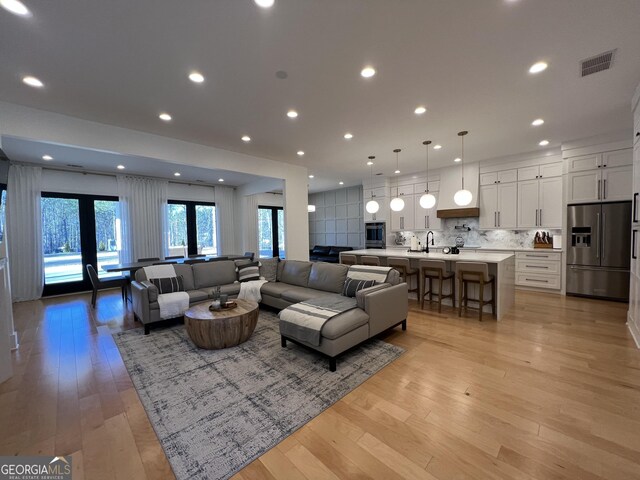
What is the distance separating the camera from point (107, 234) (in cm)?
684

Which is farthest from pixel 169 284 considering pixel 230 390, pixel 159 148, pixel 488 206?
pixel 488 206

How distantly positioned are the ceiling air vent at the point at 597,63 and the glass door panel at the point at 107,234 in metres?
9.18

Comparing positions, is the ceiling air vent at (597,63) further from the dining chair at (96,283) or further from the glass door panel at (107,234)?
the glass door panel at (107,234)

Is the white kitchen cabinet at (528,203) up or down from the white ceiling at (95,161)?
down

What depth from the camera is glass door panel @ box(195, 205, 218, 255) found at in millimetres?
8578

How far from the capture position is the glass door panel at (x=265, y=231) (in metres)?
9.84

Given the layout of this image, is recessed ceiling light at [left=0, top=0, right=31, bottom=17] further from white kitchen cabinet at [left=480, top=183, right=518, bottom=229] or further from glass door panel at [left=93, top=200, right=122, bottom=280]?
white kitchen cabinet at [left=480, top=183, right=518, bottom=229]

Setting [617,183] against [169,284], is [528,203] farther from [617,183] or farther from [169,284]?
[169,284]

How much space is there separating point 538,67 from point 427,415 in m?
3.50

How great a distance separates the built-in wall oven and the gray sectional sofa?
4.14 metres

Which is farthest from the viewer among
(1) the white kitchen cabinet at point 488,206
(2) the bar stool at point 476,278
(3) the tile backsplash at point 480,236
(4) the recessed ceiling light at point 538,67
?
(1) the white kitchen cabinet at point 488,206

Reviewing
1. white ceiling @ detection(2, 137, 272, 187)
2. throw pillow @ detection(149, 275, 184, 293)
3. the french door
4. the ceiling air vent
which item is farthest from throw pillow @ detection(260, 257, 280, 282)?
the ceiling air vent

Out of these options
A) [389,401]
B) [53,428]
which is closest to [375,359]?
[389,401]

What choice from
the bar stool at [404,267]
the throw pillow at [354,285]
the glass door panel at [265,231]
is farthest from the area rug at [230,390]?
the glass door panel at [265,231]
